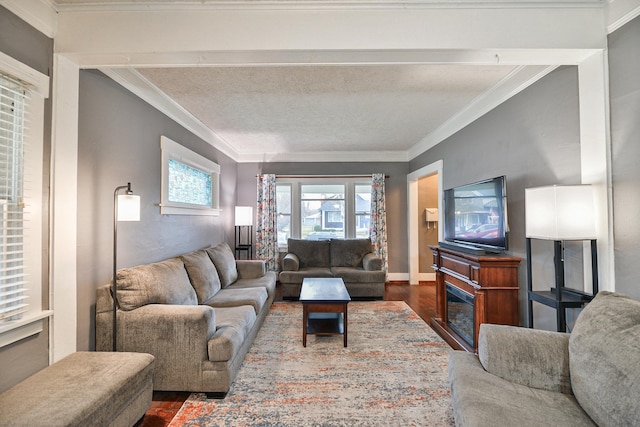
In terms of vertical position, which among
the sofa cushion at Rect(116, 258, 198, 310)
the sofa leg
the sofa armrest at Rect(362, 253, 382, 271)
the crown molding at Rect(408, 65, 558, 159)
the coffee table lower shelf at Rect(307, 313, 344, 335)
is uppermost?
the crown molding at Rect(408, 65, 558, 159)

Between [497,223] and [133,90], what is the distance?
3531mm

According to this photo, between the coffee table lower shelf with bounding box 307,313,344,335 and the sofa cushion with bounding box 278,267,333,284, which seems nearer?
the coffee table lower shelf with bounding box 307,313,344,335

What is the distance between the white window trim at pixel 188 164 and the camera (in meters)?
2.89

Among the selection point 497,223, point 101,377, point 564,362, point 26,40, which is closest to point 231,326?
point 101,377

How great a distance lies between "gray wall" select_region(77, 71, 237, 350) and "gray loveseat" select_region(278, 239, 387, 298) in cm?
180

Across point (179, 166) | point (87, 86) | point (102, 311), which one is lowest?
point (102, 311)

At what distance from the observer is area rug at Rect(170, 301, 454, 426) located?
1.73 metres

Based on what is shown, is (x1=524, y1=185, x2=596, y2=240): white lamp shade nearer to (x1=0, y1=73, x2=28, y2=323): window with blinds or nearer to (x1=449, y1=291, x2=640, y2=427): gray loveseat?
(x1=449, y1=291, x2=640, y2=427): gray loveseat

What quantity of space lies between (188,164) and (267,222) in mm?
2138

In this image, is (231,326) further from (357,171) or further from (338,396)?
(357,171)

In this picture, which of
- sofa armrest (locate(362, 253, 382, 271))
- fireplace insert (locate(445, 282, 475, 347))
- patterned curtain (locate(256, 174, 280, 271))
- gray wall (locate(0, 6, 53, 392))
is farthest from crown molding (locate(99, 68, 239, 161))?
fireplace insert (locate(445, 282, 475, 347))

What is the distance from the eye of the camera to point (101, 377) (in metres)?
1.42

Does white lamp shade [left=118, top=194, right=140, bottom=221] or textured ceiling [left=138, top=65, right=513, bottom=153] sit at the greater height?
textured ceiling [left=138, top=65, right=513, bottom=153]

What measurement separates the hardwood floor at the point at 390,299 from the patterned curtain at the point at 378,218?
2.10 ft
